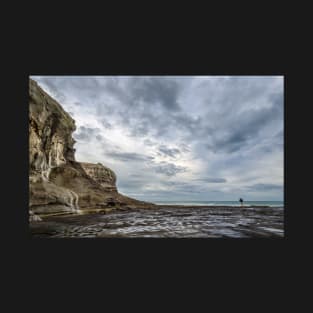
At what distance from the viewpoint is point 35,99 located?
18625mm

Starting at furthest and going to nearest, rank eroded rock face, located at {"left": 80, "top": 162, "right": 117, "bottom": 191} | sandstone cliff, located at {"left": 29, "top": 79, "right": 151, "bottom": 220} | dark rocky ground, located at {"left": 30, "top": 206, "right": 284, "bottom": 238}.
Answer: eroded rock face, located at {"left": 80, "top": 162, "right": 117, "bottom": 191} → sandstone cliff, located at {"left": 29, "top": 79, "right": 151, "bottom": 220} → dark rocky ground, located at {"left": 30, "top": 206, "right": 284, "bottom": 238}

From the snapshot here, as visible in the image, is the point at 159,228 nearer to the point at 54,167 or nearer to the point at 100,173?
the point at 54,167

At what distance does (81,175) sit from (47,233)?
738 inches

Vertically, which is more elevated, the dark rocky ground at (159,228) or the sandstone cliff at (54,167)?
A: the sandstone cliff at (54,167)

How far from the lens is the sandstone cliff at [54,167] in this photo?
58.5ft

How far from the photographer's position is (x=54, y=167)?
902 inches

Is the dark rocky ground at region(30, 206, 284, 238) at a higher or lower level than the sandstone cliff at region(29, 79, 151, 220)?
lower

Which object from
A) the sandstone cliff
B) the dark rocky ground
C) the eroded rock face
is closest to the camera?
the dark rocky ground

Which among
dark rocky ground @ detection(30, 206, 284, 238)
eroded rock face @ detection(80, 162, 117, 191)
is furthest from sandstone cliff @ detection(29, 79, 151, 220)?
eroded rock face @ detection(80, 162, 117, 191)

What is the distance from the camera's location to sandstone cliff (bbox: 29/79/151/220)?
58.5ft

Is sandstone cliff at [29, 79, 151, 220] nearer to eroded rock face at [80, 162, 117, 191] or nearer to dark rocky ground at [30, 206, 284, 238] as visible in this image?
dark rocky ground at [30, 206, 284, 238]

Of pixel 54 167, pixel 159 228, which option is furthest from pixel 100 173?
pixel 159 228

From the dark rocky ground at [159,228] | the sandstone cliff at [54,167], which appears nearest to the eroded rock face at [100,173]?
the sandstone cliff at [54,167]

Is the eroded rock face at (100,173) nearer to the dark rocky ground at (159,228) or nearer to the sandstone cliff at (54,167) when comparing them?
the sandstone cliff at (54,167)
